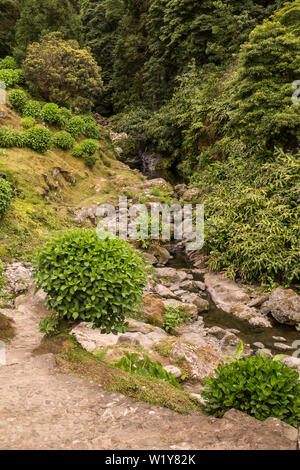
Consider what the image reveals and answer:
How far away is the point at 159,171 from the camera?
19984 mm

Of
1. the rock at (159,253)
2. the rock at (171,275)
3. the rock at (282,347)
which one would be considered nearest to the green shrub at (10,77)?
the rock at (159,253)

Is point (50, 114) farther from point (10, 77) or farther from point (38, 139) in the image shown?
point (10, 77)

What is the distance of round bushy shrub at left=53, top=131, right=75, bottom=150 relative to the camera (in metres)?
14.2

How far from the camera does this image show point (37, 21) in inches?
677

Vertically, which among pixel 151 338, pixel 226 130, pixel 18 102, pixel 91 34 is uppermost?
pixel 91 34

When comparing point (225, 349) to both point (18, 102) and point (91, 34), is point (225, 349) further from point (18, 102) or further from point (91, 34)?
point (91, 34)

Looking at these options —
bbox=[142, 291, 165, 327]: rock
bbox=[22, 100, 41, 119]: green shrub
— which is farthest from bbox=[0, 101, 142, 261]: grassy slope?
bbox=[142, 291, 165, 327]: rock

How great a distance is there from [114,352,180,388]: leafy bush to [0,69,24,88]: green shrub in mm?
15351

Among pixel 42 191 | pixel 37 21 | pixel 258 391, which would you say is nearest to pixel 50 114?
pixel 42 191

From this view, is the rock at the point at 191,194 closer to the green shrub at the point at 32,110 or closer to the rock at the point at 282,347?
the green shrub at the point at 32,110

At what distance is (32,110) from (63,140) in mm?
1887
